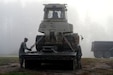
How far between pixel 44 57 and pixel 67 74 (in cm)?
218

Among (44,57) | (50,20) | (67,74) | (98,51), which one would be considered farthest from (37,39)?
(98,51)

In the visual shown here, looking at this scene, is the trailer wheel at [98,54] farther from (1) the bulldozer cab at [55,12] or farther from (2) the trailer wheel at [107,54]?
(1) the bulldozer cab at [55,12]

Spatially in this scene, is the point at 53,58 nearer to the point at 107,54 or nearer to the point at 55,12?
the point at 55,12

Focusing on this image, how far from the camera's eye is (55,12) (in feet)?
75.5

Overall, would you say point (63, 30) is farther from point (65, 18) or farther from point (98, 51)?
point (98, 51)

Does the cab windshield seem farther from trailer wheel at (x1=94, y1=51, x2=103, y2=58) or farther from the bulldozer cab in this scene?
trailer wheel at (x1=94, y1=51, x2=103, y2=58)

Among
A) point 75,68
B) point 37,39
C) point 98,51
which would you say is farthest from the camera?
point 98,51

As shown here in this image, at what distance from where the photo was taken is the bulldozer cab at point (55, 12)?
22.8m

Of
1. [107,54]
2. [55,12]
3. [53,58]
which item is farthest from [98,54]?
[53,58]

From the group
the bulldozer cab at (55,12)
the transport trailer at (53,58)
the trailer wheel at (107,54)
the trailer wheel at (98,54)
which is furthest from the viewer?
the trailer wheel at (98,54)

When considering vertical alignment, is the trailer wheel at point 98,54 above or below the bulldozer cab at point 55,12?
below

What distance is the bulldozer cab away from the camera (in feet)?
74.9

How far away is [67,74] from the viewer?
59.7 feet

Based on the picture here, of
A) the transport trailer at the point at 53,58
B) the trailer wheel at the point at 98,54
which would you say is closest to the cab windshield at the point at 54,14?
the transport trailer at the point at 53,58
